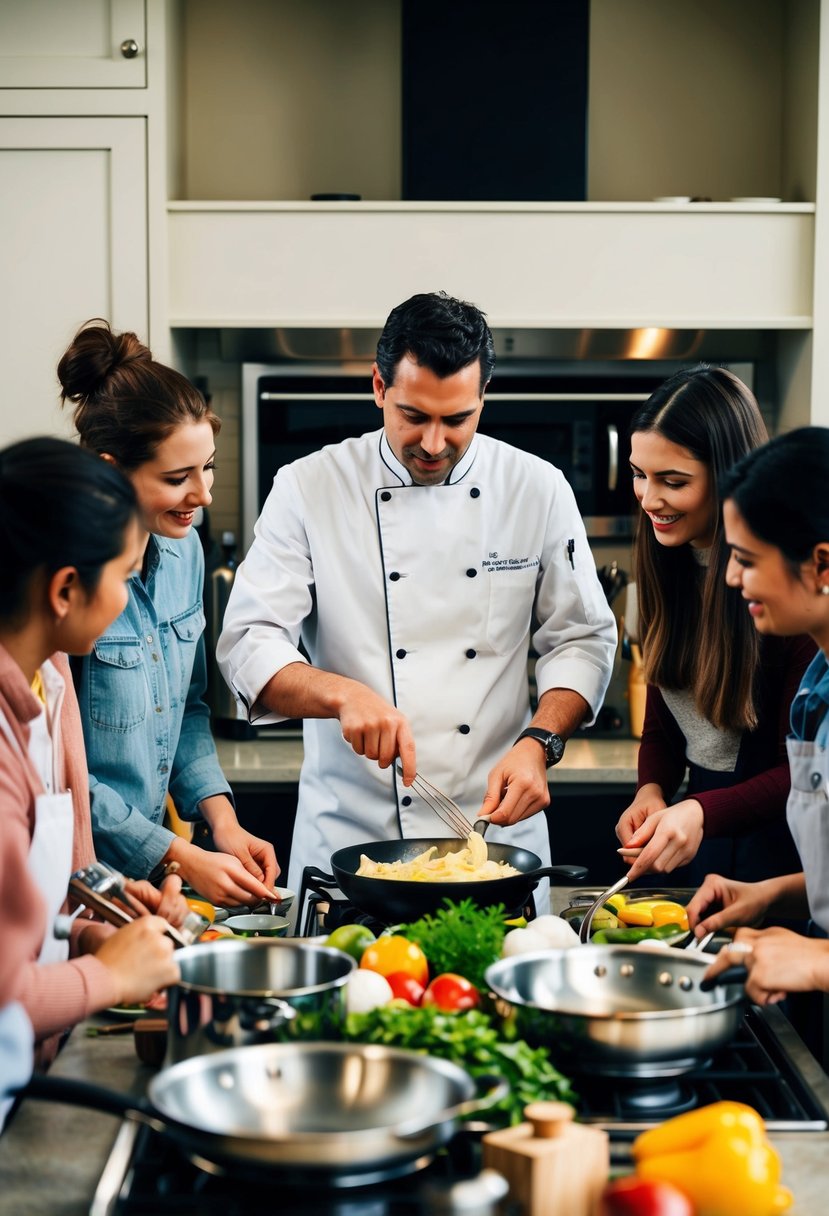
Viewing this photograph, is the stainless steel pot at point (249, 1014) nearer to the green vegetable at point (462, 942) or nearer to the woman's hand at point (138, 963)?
the woman's hand at point (138, 963)

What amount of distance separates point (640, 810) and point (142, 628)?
2.72 ft

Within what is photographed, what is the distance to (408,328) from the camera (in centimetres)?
224

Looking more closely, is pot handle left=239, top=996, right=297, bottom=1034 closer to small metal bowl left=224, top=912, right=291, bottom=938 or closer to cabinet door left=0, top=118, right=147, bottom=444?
small metal bowl left=224, top=912, right=291, bottom=938

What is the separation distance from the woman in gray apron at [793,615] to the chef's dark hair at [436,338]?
0.64 meters

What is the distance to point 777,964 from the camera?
56.4 inches

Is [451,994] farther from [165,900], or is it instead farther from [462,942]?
[165,900]

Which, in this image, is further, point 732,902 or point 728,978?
point 732,902

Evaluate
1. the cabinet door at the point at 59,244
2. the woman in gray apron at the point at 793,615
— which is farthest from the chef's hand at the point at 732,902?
the cabinet door at the point at 59,244

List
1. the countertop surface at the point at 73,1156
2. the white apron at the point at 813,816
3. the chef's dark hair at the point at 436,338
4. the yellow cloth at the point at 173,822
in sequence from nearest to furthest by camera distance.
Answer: the countertop surface at the point at 73,1156, the white apron at the point at 813,816, the chef's dark hair at the point at 436,338, the yellow cloth at the point at 173,822

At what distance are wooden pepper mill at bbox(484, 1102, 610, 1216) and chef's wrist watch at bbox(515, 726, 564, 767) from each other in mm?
1151

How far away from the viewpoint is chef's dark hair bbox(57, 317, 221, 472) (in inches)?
79.9

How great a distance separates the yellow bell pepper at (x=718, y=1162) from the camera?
1.10m

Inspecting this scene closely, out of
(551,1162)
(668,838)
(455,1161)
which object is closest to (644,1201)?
(551,1162)

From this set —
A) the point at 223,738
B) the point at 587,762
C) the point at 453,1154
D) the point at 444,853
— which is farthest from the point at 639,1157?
the point at 223,738
